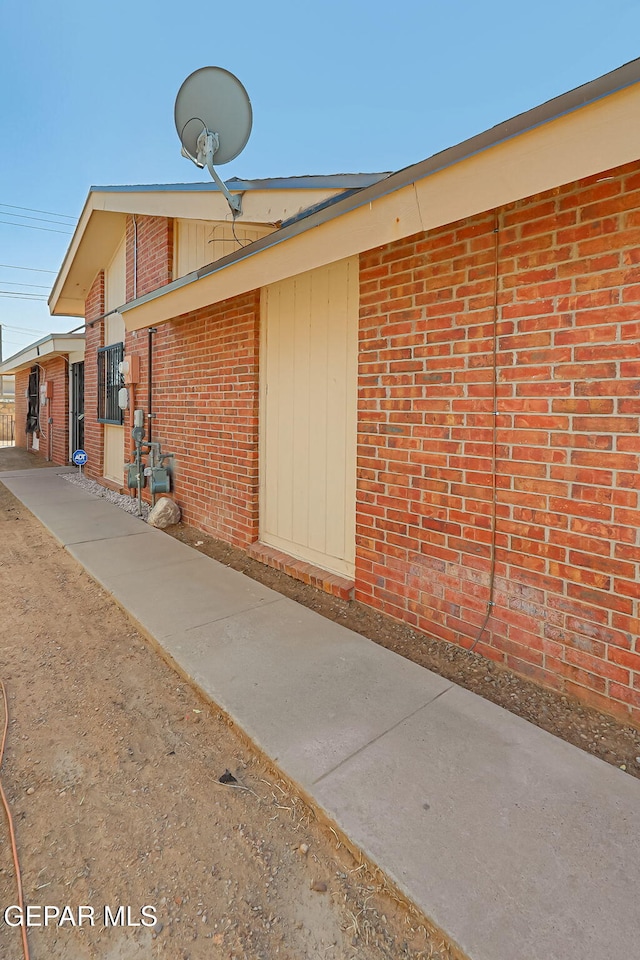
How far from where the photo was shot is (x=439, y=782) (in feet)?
5.79

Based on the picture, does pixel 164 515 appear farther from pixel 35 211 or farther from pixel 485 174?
pixel 35 211

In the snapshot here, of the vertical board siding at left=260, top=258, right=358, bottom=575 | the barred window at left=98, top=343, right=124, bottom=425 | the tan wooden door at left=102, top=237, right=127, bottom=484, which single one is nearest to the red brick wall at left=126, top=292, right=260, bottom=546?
the vertical board siding at left=260, top=258, right=358, bottom=575

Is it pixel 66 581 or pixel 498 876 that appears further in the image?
pixel 66 581

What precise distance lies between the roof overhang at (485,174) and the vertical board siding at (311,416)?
67 cm

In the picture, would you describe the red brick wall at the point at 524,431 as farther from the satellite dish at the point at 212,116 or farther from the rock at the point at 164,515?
the rock at the point at 164,515

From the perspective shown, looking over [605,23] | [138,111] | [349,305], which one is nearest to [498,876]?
[349,305]

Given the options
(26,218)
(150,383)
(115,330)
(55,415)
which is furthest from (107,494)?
(26,218)

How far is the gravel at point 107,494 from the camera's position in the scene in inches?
268

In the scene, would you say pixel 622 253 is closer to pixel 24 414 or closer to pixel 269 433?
pixel 269 433

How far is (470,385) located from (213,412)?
3.29 meters

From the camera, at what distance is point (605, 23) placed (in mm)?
3938

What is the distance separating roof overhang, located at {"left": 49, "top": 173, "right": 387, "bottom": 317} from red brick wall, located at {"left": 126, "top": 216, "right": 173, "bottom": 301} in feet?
1.17

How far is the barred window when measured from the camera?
8.19 metres

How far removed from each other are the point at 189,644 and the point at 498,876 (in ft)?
6.43
